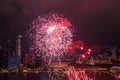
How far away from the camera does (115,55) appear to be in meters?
134

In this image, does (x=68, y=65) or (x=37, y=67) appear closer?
(x=68, y=65)

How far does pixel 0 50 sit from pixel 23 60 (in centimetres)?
1976

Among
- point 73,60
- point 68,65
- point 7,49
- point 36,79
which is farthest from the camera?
point 7,49

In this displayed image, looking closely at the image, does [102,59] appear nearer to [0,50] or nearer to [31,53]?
[31,53]

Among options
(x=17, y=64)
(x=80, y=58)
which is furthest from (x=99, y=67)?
(x=17, y=64)

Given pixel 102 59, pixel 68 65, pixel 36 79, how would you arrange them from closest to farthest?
pixel 36 79
pixel 68 65
pixel 102 59

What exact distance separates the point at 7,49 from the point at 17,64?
66.9 feet

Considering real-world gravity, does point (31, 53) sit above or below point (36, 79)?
above

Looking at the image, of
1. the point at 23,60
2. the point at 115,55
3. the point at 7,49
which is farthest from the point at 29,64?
Result: the point at 115,55

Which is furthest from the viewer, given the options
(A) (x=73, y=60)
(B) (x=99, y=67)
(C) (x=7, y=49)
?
(C) (x=7, y=49)

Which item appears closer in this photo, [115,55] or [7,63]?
[115,55]

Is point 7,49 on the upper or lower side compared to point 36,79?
upper

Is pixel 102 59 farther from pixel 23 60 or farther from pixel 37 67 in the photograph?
pixel 23 60

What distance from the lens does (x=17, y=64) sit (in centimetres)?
14725
